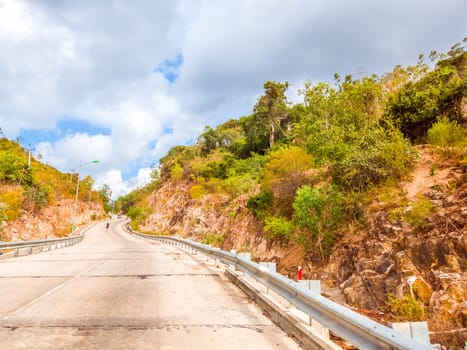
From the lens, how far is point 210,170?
54688 mm

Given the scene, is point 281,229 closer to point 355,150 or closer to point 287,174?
point 287,174

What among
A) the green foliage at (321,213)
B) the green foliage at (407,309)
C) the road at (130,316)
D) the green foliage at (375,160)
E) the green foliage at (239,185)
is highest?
the green foliage at (239,185)

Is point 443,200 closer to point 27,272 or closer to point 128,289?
point 128,289

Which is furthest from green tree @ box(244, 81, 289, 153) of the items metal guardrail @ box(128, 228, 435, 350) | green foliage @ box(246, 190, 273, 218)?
metal guardrail @ box(128, 228, 435, 350)

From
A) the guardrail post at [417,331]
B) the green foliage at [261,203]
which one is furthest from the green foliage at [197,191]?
the guardrail post at [417,331]

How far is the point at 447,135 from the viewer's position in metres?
15.6

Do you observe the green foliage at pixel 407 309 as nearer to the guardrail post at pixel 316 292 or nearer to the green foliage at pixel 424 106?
the guardrail post at pixel 316 292

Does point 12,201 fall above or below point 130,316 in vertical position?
above

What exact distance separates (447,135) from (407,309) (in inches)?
413

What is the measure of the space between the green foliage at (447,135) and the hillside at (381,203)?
0.17 ft

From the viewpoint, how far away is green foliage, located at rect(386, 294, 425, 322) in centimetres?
834

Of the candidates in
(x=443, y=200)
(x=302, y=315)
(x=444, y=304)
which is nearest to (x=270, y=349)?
(x=302, y=315)

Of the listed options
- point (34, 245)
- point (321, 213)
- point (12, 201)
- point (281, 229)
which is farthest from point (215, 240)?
point (12, 201)

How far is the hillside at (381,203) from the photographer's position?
937 centimetres
